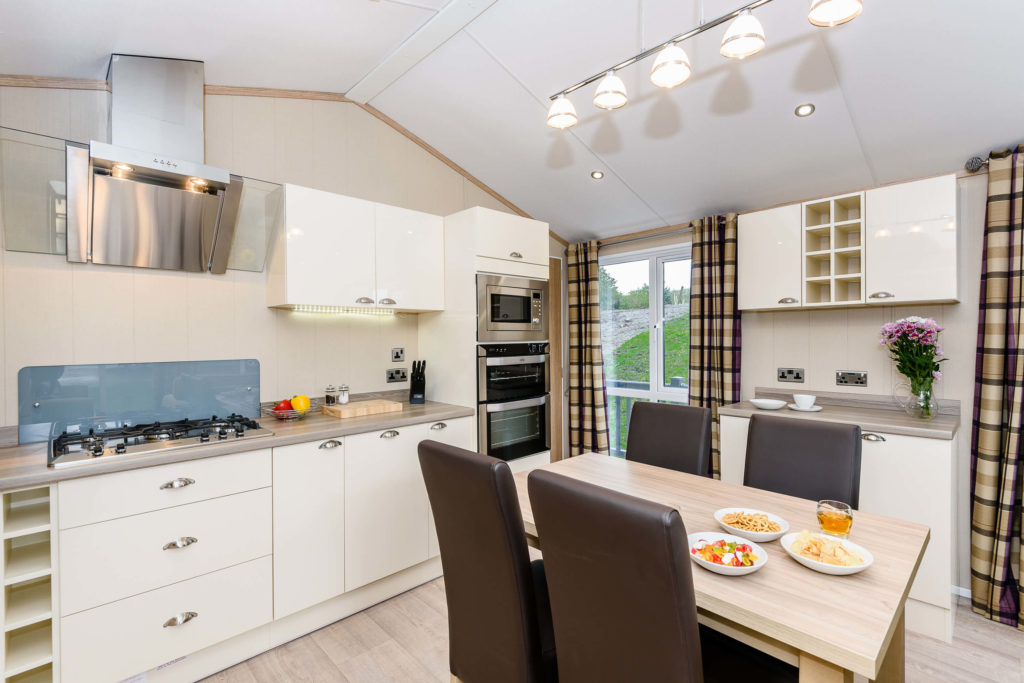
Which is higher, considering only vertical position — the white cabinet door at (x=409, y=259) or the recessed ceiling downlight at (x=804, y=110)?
the recessed ceiling downlight at (x=804, y=110)

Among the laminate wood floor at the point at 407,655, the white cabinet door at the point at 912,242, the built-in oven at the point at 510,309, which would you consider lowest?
the laminate wood floor at the point at 407,655

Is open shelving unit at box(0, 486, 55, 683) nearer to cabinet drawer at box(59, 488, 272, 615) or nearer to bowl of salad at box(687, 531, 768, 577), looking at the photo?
cabinet drawer at box(59, 488, 272, 615)

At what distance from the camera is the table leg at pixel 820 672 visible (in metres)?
0.89

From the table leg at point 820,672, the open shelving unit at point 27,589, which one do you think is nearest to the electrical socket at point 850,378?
the table leg at point 820,672

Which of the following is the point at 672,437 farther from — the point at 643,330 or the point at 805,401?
the point at 643,330

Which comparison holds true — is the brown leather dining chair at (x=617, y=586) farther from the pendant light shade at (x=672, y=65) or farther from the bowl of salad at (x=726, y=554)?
the pendant light shade at (x=672, y=65)

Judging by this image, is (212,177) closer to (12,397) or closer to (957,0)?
(12,397)

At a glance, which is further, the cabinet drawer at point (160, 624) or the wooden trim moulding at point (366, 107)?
the wooden trim moulding at point (366, 107)

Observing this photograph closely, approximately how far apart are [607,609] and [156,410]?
228cm

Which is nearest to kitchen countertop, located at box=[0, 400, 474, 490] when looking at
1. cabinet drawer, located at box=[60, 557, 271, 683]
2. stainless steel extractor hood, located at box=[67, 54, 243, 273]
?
cabinet drawer, located at box=[60, 557, 271, 683]

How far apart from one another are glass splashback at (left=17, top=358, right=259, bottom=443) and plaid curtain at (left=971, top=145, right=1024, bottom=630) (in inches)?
147

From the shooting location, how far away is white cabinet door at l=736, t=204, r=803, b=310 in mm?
2758

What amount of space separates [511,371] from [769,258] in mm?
1768

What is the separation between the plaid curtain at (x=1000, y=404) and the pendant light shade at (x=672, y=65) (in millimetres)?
1919
